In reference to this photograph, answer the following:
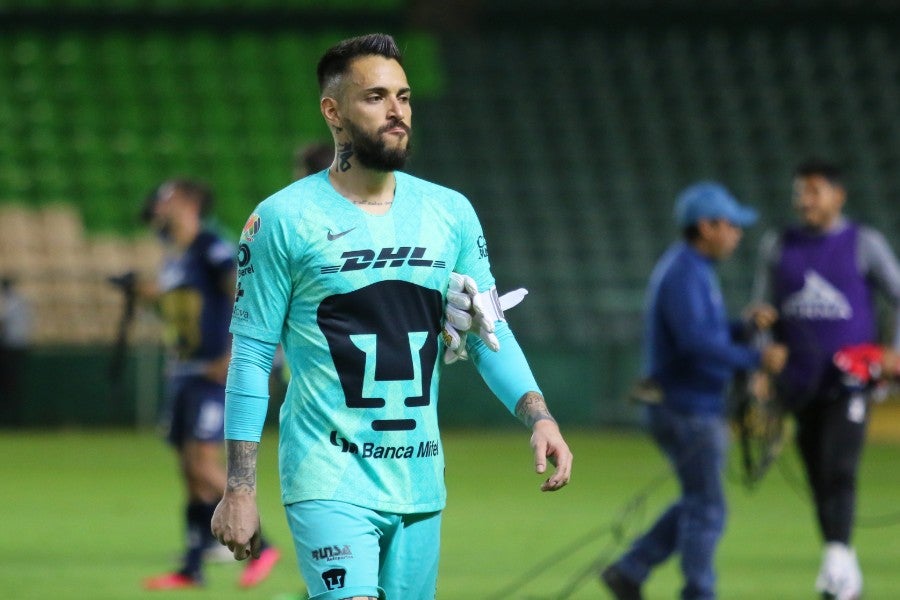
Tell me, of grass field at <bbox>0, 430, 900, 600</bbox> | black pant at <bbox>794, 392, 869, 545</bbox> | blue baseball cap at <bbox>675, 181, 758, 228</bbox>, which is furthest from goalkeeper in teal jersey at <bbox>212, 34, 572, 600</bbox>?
black pant at <bbox>794, 392, 869, 545</bbox>

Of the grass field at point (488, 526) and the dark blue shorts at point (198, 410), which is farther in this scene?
the dark blue shorts at point (198, 410)

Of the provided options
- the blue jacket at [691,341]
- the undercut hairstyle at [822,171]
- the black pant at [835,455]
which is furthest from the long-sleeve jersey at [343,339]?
the undercut hairstyle at [822,171]

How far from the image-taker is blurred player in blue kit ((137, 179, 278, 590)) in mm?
8852

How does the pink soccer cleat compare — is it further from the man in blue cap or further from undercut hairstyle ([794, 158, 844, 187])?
undercut hairstyle ([794, 158, 844, 187])

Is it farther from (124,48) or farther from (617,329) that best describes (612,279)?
(124,48)

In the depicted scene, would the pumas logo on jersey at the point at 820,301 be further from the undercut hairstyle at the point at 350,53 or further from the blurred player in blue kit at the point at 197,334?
the undercut hairstyle at the point at 350,53

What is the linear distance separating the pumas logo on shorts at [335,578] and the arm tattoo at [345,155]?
1036 mm

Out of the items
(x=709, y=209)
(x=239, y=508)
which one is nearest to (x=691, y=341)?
(x=709, y=209)

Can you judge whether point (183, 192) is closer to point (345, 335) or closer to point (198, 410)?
point (198, 410)

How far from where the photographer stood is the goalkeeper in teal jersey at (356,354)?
13.4 feet

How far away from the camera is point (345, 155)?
4.27 meters

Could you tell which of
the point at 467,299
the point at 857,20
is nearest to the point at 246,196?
the point at 857,20

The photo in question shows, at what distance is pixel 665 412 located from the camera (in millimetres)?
7352

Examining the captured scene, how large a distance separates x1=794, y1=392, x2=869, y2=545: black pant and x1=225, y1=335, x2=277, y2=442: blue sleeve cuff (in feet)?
14.2
